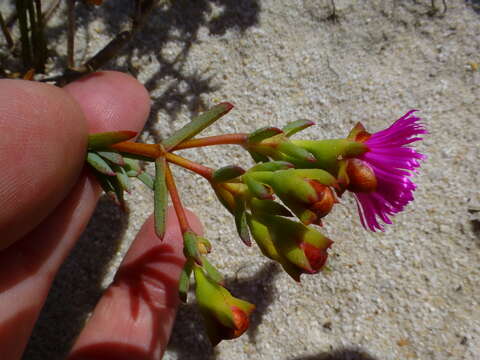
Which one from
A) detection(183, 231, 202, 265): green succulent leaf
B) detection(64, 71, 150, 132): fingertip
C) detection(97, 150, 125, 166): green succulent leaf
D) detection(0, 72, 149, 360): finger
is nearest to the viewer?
detection(183, 231, 202, 265): green succulent leaf

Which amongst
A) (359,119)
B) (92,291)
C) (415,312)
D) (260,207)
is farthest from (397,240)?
(92,291)

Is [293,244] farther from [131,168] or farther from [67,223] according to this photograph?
[67,223]

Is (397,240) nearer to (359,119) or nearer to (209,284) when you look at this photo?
(359,119)

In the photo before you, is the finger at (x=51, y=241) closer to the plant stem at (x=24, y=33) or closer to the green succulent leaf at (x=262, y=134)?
the plant stem at (x=24, y=33)

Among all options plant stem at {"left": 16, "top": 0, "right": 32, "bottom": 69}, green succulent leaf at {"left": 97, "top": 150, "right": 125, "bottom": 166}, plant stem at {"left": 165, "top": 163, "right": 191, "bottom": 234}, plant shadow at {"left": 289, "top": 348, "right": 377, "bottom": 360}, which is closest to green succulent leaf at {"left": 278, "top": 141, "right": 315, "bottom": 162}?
plant stem at {"left": 165, "top": 163, "right": 191, "bottom": 234}

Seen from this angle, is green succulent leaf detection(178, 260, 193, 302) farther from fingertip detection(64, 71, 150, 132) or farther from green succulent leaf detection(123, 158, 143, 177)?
fingertip detection(64, 71, 150, 132)

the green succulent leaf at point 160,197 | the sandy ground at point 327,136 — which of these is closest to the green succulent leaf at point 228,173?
the green succulent leaf at point 160,197

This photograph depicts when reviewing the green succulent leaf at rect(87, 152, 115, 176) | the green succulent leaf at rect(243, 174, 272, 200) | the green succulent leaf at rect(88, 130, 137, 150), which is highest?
the green succulent leaf at rect(243, 174, 272, 200)
